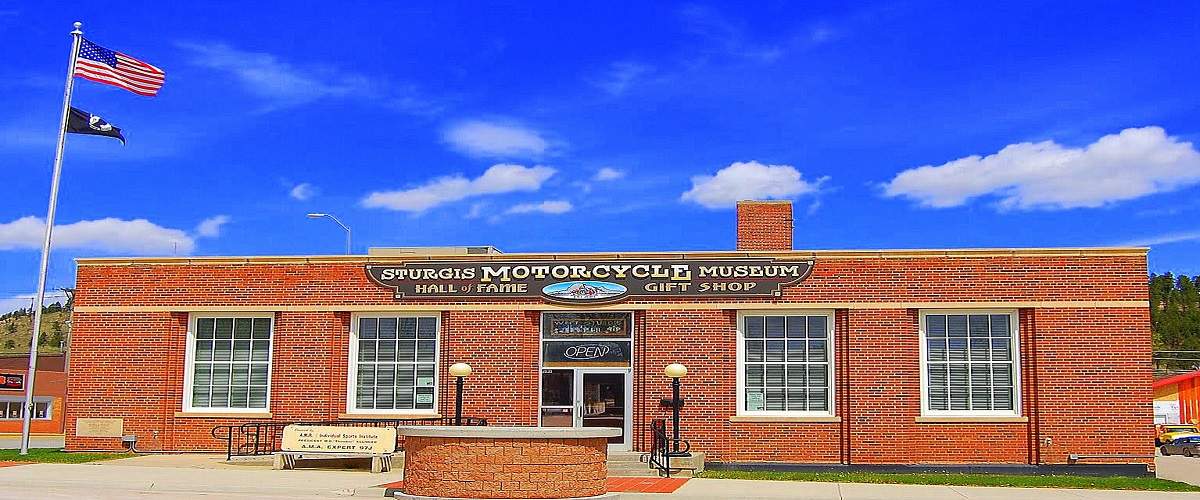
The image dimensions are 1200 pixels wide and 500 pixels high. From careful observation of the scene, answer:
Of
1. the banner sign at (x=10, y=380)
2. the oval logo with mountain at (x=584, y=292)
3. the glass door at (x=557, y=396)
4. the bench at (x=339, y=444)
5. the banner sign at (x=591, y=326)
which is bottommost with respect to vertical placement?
the bench at (x=339, y=444)

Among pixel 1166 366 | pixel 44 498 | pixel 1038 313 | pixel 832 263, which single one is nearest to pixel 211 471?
pixel 44 498

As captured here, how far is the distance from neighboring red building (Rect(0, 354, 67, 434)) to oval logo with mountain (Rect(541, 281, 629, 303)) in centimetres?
3322

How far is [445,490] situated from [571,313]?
8716mm

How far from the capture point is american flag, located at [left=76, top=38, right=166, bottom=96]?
86.7 feet

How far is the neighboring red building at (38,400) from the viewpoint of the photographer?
49.0 metres

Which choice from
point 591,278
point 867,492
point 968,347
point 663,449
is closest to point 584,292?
point 591,278

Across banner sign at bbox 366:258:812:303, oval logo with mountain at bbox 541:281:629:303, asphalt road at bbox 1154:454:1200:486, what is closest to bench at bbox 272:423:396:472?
banner sign at bbox 366:258:812:303

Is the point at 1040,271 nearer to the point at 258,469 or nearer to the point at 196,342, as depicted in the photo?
the point at 258,469

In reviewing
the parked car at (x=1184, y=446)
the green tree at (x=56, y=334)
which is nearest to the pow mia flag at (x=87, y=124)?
the parked car at (x=1184, y=446)

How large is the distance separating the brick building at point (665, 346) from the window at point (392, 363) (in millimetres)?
42

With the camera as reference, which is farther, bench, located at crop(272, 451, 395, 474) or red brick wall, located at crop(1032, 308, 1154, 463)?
red brick wall, located at crop(1032, 308, 1154, 463)

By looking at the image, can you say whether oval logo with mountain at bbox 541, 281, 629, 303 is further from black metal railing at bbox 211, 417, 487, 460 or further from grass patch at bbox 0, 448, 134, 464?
grass patch at bbox 0, 448, 134, 464

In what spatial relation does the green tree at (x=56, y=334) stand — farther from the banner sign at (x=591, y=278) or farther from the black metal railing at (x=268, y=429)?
the banner sign at (x=591, y=278)

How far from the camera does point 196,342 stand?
2550cm
